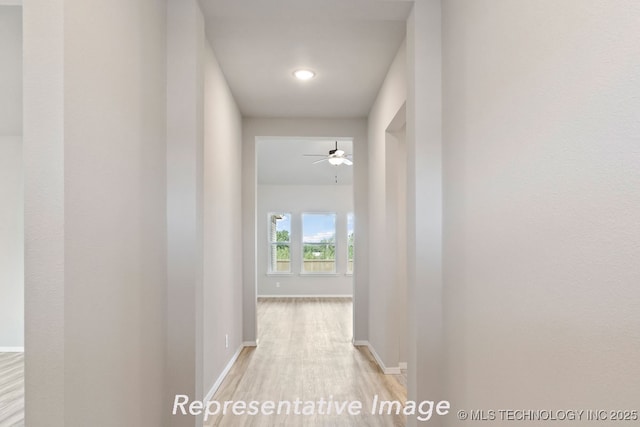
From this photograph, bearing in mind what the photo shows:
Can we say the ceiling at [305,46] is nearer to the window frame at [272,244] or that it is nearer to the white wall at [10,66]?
the white wall at [10,66]

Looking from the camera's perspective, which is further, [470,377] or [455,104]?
[455,104]

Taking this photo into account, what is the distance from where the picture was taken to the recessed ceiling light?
13.6ft

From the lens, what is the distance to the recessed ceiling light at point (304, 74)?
4.15 metres

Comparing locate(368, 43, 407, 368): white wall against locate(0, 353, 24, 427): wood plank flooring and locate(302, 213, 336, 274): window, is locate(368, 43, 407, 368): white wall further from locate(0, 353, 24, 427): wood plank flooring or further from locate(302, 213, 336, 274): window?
locate(302, 213, 336, 274): window

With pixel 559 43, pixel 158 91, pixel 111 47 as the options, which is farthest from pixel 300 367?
pixel 559 43

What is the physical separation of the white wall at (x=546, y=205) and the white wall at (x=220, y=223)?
6.85 feet

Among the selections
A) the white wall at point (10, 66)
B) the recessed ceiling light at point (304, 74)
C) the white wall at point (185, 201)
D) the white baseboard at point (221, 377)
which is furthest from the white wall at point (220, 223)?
the white wall at point (10, 66)

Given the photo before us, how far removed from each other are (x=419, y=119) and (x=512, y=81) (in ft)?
2.75

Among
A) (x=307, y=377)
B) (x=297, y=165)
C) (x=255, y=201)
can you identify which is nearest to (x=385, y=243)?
(x=307, y=377)

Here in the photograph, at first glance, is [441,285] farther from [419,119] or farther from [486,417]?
[419,119]

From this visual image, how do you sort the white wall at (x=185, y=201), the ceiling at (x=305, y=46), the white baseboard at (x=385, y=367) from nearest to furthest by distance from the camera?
the white wall at (x=185, y=201) < the ceiling at (x=305, y=46) < the white baseboard at (x=385, y=367)

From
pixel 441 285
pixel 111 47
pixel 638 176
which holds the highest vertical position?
pixel 111 47

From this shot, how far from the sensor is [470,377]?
6.73 ft

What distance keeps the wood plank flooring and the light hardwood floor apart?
154cm
